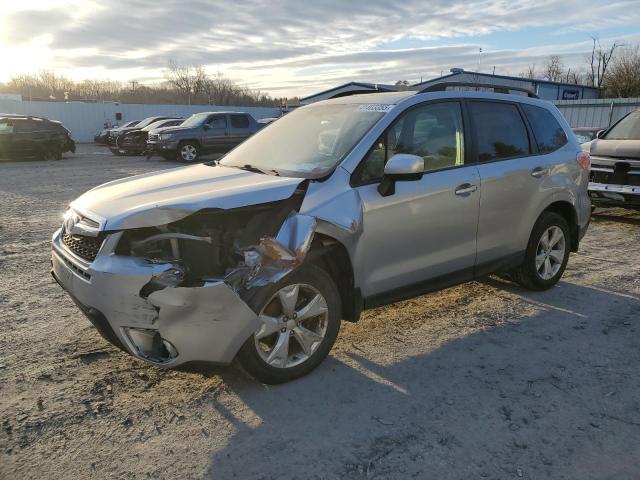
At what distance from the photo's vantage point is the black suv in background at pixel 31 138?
1997 cm

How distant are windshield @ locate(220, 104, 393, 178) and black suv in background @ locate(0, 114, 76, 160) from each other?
1907 centimetres

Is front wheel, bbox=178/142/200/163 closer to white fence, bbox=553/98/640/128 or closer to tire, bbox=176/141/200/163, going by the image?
tire, bbox=176/141/200/163

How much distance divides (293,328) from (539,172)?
2.85 meters

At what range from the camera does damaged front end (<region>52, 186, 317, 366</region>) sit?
2875 mm

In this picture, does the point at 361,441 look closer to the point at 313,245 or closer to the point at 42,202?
the point at 313,245

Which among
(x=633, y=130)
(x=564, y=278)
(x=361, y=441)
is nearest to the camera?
(x=361, y=441)

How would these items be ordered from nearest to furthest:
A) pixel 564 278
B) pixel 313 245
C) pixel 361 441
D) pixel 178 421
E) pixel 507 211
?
pixel 361 441
pixel 178 421
pixel 313 245
pixel 507 211
pixel 564 278

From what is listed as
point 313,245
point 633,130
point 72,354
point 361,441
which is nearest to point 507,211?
point 313,245

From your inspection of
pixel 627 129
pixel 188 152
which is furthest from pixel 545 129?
pixel 188 152

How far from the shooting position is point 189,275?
9.80 feet

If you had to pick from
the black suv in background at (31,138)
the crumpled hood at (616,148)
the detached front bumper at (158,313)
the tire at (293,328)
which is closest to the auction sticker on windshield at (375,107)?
the tire at (293,328)

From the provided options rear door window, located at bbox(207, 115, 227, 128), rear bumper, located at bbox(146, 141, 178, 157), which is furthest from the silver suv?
rear door window, located at bbox(207, 115, 227, 128)

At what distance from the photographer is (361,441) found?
9.23ft

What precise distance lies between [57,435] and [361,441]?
5.45ft
